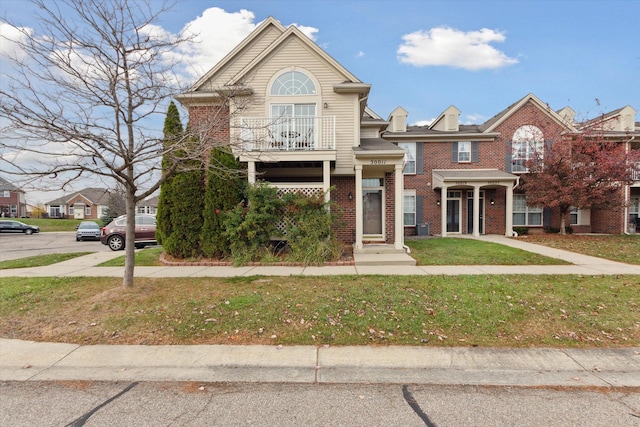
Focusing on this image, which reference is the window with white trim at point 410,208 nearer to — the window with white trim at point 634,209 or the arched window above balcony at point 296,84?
the arched window above balcony at point 296,84

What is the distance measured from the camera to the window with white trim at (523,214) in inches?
719

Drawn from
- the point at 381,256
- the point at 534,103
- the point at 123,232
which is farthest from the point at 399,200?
the point at 534,103

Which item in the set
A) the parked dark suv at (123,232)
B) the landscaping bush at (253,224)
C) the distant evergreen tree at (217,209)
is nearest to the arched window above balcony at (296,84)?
the distant evergreen tree at (217,209)

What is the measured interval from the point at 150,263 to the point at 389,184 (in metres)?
8.60

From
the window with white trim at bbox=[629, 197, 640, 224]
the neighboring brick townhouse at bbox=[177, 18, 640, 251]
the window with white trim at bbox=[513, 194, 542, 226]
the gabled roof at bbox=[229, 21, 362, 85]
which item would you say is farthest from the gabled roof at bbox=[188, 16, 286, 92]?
the window with white trim at bbox=[629, 197, 640, 224]

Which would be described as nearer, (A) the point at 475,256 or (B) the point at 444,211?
(A) the point at 475,256

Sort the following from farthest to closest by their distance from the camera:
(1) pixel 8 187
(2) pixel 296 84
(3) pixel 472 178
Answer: (3) pixel 472 178, (2) pixel 296 84, (1) pixel 8 187

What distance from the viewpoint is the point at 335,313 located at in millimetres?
5047

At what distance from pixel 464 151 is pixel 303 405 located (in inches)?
714

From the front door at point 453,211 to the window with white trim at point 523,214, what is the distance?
3.19m

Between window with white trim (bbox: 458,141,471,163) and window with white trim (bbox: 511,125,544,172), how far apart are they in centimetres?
234

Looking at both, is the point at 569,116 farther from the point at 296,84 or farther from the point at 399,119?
the point at 296,84

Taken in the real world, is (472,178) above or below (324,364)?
above

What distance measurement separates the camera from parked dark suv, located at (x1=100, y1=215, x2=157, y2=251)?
45.8 feet
